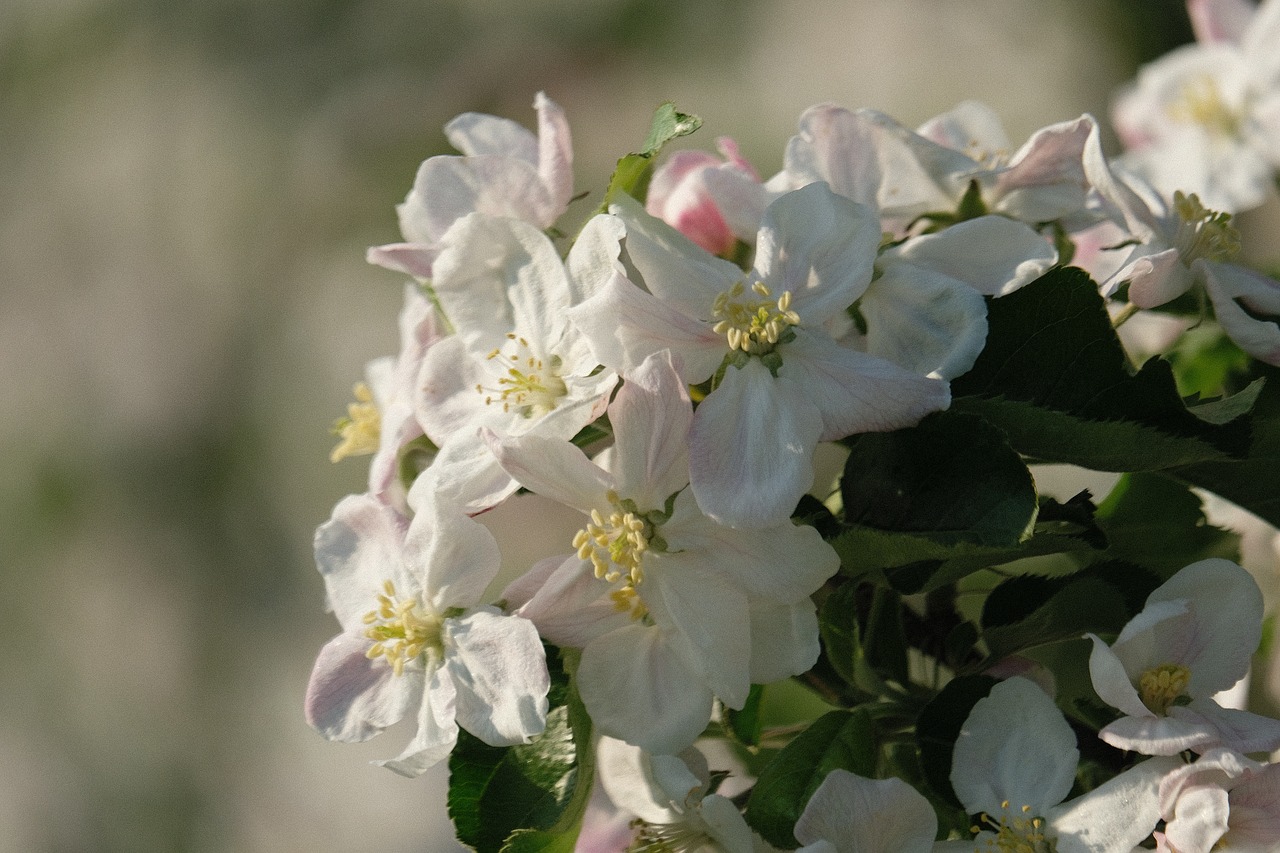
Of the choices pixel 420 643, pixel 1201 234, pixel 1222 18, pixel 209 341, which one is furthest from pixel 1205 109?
pixel 209 341

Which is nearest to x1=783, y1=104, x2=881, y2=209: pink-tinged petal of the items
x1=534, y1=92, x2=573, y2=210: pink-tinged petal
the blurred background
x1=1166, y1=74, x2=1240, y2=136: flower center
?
x1=534, y1=92, x2=573, y2=210: pink-tinged petal

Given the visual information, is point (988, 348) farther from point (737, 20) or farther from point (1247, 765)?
point (737, 20)

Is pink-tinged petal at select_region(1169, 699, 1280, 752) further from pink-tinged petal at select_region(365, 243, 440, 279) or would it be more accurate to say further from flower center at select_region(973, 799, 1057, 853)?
pink-tinged petal at select_region(365, 243, 440, 279)

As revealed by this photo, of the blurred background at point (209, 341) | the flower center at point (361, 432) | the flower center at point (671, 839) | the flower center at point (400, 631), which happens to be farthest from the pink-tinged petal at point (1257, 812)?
the blurred background at point (209, 341)

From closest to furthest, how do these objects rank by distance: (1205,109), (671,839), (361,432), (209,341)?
(671,839) < (361,432) < (1205,109) < (209,341)

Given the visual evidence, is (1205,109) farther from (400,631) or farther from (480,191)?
(400,631)

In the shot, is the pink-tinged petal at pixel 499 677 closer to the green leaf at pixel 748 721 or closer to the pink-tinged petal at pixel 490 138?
the green leaf at pixel 748 721
